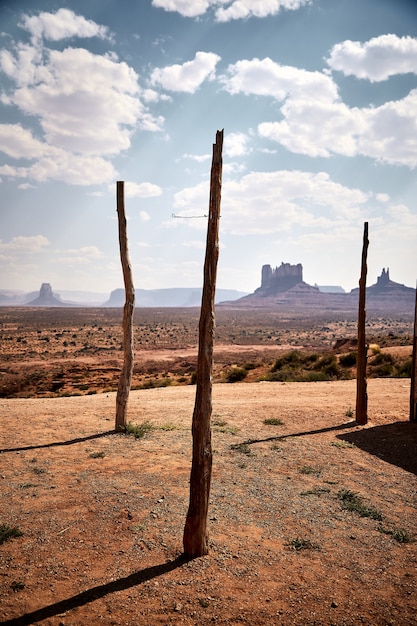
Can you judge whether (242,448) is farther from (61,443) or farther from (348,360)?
(348,360)

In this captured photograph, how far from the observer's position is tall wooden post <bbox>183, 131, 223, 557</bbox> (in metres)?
5.12

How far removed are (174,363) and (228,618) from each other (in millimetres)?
28385

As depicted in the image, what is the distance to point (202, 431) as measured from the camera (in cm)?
514

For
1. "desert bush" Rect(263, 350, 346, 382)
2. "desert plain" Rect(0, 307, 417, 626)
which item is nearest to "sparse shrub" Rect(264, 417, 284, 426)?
"desert plain" Rect(0, 307, 417, 626)

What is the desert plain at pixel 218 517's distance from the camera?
4.40 m

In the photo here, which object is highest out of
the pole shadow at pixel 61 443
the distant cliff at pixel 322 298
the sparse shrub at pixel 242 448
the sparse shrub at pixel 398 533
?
the distant cliff at pixel 322 298

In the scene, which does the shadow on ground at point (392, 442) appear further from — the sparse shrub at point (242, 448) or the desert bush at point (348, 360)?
the desert bush at point (348, 360)

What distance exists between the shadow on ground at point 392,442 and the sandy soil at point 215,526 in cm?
5

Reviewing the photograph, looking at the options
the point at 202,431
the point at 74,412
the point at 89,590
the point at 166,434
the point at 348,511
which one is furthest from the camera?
the point at 74,412

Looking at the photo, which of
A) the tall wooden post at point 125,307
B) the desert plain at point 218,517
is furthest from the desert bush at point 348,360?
the tall wooden post at point 125,307

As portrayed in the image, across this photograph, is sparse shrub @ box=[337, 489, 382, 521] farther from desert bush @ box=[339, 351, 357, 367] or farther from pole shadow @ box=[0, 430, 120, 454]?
desert bush @ box=[339, 351, 357, 367]

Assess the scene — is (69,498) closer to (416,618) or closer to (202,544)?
(202,544)

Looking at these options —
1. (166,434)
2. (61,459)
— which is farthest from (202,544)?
(166,434)

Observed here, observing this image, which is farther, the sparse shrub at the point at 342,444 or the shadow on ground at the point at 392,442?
the sparse shrub at the point at 342,444
